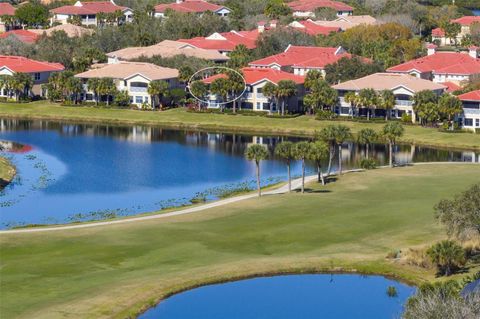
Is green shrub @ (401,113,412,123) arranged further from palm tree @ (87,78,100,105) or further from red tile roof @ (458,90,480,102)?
palm tree @ (87,78,100,105)

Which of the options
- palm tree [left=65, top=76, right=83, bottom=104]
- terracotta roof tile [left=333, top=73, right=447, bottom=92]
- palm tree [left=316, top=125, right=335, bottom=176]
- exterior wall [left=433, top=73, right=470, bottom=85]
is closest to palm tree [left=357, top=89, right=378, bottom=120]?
terracotta roof tile [left=333, top=73, right=447, bottom=92]

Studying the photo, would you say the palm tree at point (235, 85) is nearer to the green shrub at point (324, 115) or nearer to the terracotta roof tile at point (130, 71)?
the terracotta roof tile at point (130, 71)

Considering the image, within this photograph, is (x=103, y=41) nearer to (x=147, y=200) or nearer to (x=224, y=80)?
(x=224, y=80)

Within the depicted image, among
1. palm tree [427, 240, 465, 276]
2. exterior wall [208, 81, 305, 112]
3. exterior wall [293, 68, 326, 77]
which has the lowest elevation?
palm tree [427, 240, 465, 276]

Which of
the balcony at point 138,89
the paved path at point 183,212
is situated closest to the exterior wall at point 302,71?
the balcony at point 138,89

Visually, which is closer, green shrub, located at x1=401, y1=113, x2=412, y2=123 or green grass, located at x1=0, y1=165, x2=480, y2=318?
green grass, located at x1=0, y1=165, x2=480, y2=318

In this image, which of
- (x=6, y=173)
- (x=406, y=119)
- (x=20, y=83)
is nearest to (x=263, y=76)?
(x=406, y=119)

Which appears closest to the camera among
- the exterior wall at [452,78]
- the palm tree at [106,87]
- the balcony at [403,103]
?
the balcony at [403,103]
